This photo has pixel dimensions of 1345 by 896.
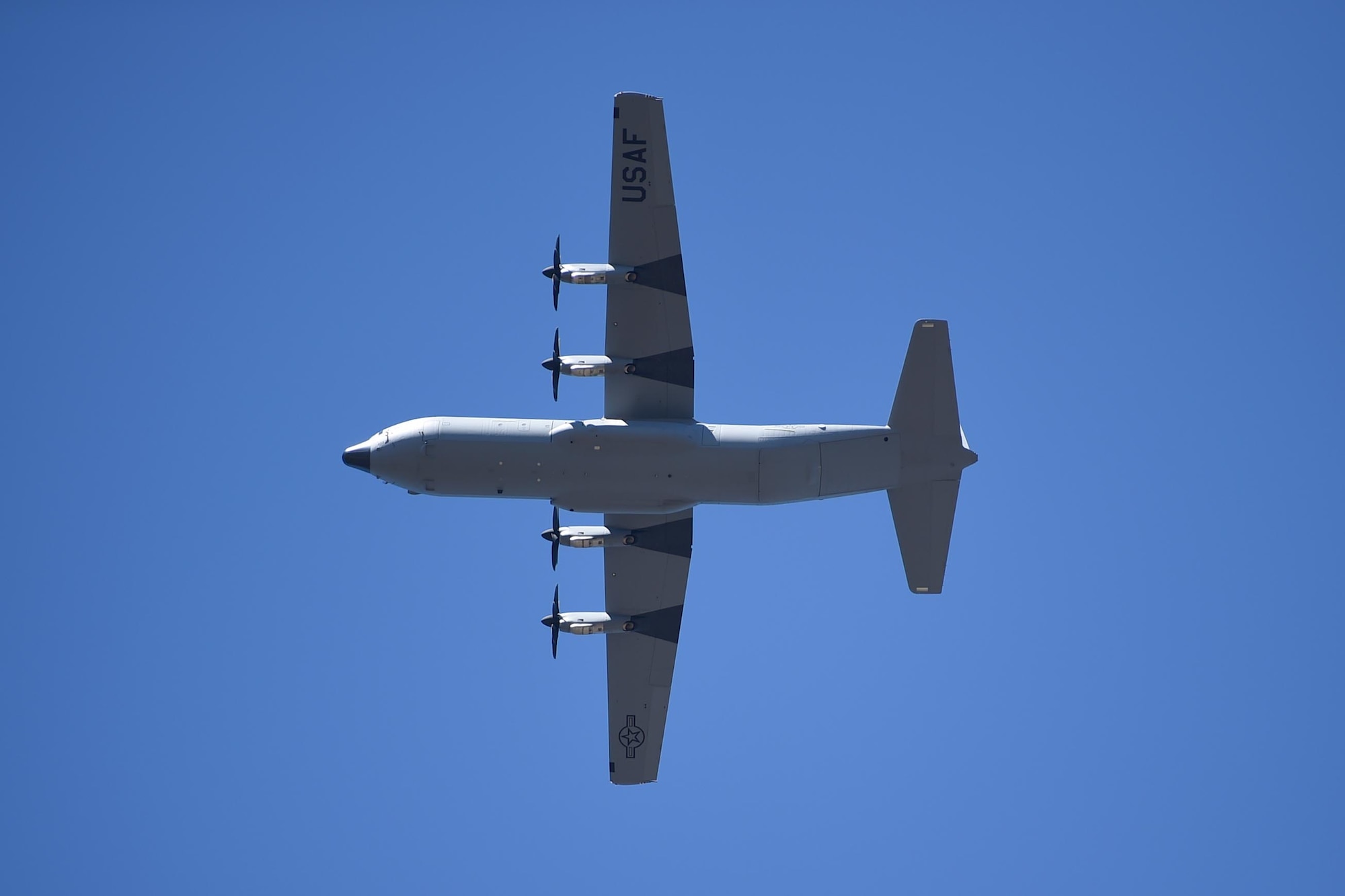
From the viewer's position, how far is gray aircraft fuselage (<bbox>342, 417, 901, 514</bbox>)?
1559 inches

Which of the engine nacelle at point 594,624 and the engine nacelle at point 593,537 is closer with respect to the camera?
the engine nacelle at point 593,537

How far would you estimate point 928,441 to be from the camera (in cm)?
4128

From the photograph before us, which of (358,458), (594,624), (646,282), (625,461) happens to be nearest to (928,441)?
(625,461)

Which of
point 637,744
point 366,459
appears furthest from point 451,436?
point 637,744

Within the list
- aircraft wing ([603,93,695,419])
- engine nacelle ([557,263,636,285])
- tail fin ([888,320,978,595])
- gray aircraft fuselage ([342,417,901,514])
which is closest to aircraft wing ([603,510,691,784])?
gray aircraft fuselage ([342,417,901,514])

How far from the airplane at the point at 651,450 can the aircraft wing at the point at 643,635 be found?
2.3 inches

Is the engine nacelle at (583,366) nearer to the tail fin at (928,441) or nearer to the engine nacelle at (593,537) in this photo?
the engine nacelle at (593,537)

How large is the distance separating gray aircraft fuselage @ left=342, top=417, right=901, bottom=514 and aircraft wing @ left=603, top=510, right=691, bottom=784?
1519 millimetres

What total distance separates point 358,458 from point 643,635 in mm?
10255

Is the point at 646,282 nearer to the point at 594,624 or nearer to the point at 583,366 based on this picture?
the point at 583,366

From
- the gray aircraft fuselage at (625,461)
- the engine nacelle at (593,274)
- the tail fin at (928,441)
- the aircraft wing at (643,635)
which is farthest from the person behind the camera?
the aircraft wing at (643,635)

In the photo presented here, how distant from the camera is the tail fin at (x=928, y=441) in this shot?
41250 mm

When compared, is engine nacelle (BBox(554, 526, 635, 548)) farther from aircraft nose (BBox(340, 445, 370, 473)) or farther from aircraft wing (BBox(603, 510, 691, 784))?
aircraft nose (BBox(340, 445, 370, 473))

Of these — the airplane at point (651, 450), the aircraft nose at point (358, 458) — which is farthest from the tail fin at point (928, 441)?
the aircraft nose at point (358, 458)
